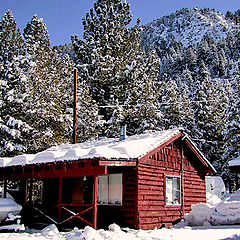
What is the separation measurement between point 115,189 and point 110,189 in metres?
0.29

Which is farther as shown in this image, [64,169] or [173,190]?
[173,190]

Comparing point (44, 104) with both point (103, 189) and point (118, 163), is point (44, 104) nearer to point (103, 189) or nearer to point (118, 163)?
point (103, 189)

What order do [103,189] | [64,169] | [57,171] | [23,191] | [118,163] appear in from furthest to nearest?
[23,191] < [103,189] < [57,171] < [64,169] < [118,163]

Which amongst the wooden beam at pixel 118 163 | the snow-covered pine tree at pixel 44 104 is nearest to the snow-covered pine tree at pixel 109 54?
the snow-covered pine tree at pixel 44 104

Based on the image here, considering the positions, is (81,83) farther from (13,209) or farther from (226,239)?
(226,239)

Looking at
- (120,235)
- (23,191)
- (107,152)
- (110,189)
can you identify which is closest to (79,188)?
(110,189)

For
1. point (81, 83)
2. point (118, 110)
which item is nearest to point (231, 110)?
point (118, 110)

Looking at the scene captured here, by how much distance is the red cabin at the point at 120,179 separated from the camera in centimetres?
1285

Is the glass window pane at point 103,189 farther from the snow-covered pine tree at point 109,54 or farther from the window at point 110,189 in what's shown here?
the snow-covered pine tree at point 109,54

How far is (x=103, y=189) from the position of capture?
15.0 meters

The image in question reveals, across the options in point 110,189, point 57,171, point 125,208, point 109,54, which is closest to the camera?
point 57,171

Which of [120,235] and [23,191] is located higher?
[23,191]

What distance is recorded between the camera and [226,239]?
10664mm

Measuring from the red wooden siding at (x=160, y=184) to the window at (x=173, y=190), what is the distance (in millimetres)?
239
